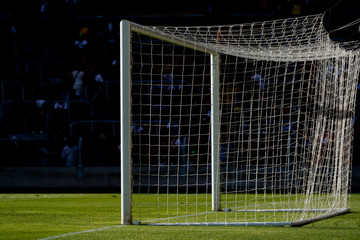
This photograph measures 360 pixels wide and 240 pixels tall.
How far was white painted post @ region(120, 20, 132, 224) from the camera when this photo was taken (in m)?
6.29

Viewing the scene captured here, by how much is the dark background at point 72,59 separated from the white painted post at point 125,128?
9.55 metres

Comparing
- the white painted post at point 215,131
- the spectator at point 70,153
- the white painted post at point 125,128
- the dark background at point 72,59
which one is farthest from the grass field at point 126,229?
the dark background at point 72,59

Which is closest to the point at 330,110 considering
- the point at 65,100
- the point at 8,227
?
the point at 8,227

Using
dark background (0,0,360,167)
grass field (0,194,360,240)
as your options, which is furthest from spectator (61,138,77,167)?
grass field (0,194,360,240)

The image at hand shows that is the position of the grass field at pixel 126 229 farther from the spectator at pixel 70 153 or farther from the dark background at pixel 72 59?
the dark background at pixel 72 59

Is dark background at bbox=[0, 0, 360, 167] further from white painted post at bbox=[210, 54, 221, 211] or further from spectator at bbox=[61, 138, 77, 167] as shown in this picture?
white painted post at bbox=[210, 54, 221, 211]

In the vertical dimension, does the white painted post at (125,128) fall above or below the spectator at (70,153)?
above

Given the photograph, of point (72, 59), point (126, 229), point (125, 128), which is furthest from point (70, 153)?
point (126, 229)

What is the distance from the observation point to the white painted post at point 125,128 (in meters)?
6.29

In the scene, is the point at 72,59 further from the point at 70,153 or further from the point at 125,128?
the point at 125,128

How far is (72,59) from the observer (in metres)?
19.0

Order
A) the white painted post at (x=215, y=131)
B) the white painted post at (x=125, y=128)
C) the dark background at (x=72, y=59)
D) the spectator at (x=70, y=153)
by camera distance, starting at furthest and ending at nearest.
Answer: the dark background at (x=72, y=59), the spectator at (x=70, y=153), the white painted post at (x=215, y=131), the white painted post at (x=125, y=128)

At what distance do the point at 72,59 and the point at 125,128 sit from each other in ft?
43.0

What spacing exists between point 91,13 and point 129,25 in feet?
48.0
